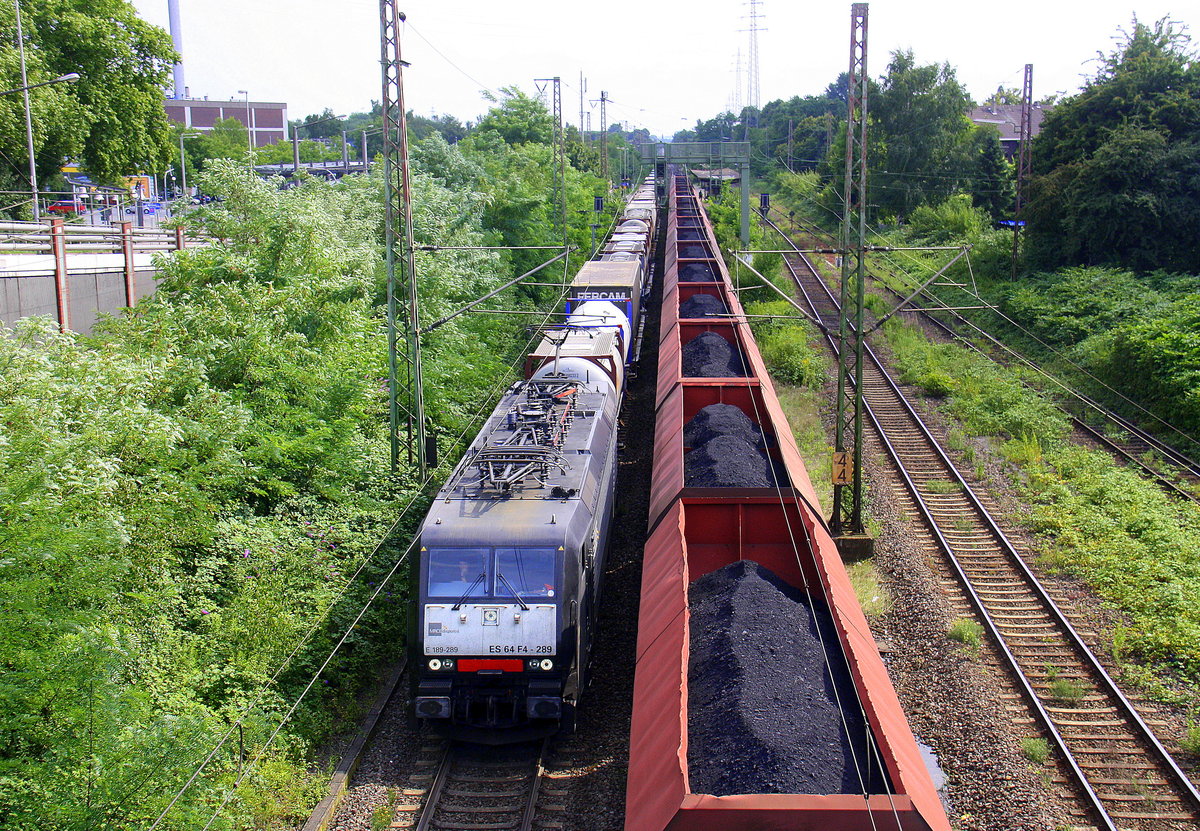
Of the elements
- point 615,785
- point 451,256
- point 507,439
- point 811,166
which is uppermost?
point 811,166

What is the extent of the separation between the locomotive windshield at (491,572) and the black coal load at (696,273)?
21.9 meters

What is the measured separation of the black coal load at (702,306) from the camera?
25805mm

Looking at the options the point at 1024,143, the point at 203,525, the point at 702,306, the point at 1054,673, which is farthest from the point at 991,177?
the point at 203,525

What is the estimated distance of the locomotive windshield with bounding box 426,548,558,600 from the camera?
32.8ft

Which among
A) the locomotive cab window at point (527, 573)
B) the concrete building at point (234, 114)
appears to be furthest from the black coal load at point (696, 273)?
the concrete building at point (234, 114)

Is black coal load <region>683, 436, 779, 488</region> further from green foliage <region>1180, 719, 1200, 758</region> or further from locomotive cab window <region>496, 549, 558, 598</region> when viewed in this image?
green foliage <region>1180, 719, 1200, 758</region>

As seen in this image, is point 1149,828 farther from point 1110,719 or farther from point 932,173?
point 932,173

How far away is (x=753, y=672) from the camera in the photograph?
26.1 ft

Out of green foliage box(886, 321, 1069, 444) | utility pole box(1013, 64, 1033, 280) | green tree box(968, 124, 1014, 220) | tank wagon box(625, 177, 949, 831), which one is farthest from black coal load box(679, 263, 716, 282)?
green tree box(968, 124, 1014, 220)

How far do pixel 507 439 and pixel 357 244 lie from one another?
10.7 m

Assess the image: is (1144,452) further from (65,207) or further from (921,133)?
(65,207)

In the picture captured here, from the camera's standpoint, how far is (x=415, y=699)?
397 inches

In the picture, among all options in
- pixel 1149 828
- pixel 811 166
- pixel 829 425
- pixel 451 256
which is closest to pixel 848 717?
pixel 1149 828

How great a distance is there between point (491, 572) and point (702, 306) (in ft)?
57.6
